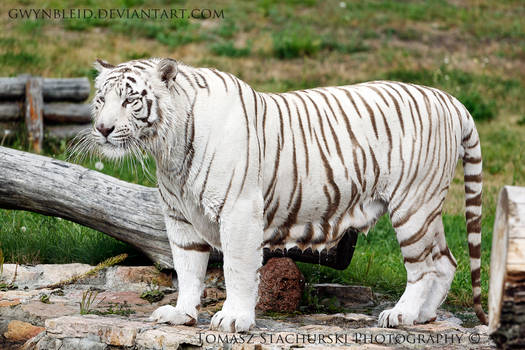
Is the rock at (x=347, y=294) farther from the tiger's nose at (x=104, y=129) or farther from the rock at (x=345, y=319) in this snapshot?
the tiger's nose at (x=104, y=129)

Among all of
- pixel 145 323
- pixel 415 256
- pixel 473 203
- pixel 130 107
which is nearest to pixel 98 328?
pixel 145 323

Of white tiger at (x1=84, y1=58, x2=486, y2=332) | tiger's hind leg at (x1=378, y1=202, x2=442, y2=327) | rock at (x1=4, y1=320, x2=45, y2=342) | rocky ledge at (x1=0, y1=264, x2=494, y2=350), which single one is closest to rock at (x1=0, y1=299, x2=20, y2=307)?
rocky ledge at (x1=0, y1=264, x2=494, y2=350)

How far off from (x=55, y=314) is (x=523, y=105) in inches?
341

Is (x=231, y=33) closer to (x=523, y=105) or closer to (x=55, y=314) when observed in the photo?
(x=523, y=105)

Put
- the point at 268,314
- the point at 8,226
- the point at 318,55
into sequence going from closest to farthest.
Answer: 1. the point at 268,314
2. the point at 8,226
3. the point at 318,55

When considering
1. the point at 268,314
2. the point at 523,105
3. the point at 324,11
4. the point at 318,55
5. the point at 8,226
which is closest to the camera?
the point at 268,314

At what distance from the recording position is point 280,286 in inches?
205

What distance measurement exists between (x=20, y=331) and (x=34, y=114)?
436 centimetres

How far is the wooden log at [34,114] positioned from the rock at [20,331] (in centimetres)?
410

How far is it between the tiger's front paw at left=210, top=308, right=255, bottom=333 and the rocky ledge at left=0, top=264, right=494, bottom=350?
2.2 inches

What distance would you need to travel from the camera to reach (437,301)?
493 centimetres

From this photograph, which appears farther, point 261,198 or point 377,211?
point 377,211

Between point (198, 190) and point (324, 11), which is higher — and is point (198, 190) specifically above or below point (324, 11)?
below

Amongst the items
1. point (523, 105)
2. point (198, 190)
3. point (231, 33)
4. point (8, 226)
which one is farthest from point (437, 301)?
point (231, 33)
